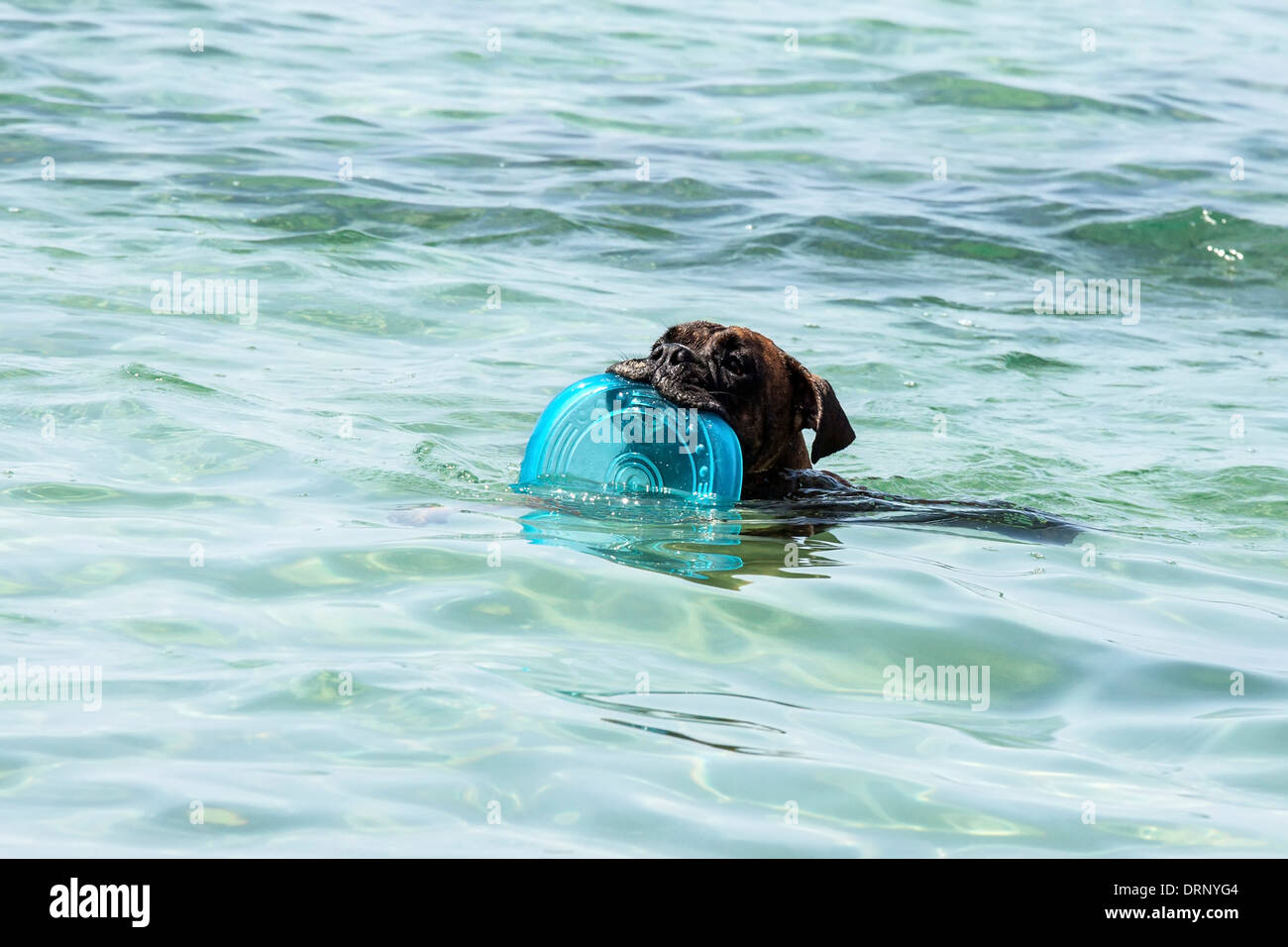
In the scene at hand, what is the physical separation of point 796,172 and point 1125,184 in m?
3.50

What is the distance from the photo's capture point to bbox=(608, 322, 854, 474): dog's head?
6.70m

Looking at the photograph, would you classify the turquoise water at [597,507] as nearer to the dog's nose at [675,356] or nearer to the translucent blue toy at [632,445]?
the translucent blue toy at [632,445]

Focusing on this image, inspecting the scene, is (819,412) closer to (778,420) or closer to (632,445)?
(778,420)

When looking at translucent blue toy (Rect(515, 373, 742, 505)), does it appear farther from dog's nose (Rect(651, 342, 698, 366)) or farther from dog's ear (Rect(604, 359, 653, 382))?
dog's nose (Rect(651, 342, 698, 366))

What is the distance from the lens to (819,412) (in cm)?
706

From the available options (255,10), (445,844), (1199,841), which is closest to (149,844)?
(445,844)

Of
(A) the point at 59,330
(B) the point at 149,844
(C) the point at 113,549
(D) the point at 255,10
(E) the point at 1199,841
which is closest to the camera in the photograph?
(B) the point at 149,844

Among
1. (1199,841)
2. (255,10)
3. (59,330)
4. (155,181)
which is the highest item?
(255,10)

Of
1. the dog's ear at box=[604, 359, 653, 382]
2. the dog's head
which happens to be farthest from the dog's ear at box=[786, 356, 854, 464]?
the dog's ear at box=[604, 359, 653, 382]

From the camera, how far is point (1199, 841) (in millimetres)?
3762

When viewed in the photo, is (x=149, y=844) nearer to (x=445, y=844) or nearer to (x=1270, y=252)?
(x=445, y=844)

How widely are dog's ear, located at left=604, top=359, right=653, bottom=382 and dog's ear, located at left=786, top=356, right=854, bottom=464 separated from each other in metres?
0.79

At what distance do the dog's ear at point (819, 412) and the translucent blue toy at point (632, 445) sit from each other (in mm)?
576

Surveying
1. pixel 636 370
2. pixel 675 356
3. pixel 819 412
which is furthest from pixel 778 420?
pixel 636 370
